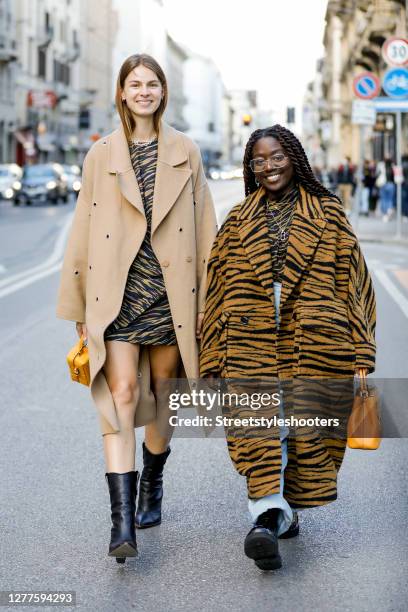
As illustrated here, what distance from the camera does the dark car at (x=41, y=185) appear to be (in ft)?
163

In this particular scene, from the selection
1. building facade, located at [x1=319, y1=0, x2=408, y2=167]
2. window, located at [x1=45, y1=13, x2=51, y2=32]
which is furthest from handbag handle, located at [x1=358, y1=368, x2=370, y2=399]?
window, located at [x1=45, y1=13, x2=51, y2=32]

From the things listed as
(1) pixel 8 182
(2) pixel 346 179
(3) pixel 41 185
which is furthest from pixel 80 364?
(1) pixel 8 182

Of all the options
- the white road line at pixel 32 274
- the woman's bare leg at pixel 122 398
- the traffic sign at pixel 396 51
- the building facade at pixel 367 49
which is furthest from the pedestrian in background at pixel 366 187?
the woman's bare leg at pixel 122 398

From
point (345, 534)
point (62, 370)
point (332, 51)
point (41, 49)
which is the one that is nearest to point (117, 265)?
point (345, 534)

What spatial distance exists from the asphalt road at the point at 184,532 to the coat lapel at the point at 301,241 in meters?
0.97

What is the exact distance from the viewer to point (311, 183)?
4.54 m

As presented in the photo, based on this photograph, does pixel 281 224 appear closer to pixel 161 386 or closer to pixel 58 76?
pixel 161 386

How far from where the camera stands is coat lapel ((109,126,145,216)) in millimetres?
4719

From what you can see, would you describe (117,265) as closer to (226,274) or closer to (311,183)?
(226,274)

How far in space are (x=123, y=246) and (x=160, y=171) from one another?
31 centimetres

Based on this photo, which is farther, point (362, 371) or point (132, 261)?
point (132, 261)

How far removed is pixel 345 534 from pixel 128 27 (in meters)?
126

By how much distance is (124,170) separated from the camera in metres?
4.75

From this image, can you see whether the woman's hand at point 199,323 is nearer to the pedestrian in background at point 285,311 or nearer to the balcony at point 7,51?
the pedestrian in background at point 285,311
